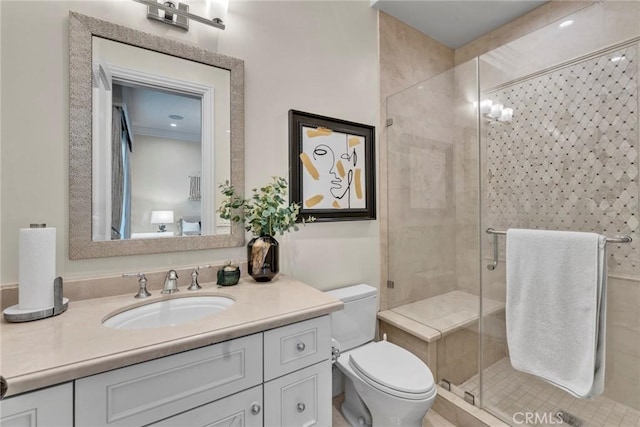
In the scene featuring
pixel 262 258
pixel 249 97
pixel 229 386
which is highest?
pixel 249 97

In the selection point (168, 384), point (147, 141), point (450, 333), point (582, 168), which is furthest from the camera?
point (450, 333)

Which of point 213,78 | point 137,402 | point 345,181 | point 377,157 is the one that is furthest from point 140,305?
point 377,157

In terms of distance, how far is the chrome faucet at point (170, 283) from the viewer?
1.22 m

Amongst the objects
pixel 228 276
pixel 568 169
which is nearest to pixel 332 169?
pixel 228 276

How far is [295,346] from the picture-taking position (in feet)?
3.36

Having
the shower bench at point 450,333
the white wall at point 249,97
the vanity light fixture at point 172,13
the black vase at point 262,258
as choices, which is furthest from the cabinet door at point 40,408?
the shower bench at point 450,333

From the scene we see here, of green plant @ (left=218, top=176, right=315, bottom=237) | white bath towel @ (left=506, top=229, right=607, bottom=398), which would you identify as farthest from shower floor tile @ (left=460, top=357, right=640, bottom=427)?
green plant @ (left=218, top=176, right=315, bottom=237)

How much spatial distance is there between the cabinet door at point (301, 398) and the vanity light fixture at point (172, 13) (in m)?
1.58

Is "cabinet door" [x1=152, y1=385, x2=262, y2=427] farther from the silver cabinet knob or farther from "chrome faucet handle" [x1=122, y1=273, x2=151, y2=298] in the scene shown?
"chrome faucet handle" [x1=122, y1=273, x2=151, y2=298]

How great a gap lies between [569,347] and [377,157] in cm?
148

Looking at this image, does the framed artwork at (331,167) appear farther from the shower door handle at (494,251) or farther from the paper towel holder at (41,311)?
the paper towel holder at (41,311)

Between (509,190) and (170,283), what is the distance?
1927 millimetres

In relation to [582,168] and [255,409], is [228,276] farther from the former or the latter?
[582,168]

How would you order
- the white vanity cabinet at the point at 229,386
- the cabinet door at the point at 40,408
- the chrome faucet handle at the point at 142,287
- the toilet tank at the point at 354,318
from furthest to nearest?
the toilet tank at the point at 354,318, the chrome faucet handle at the point at 142,287, the white vanity cabinet at the point at 229,386, the cabinet door at the point at 40,408
